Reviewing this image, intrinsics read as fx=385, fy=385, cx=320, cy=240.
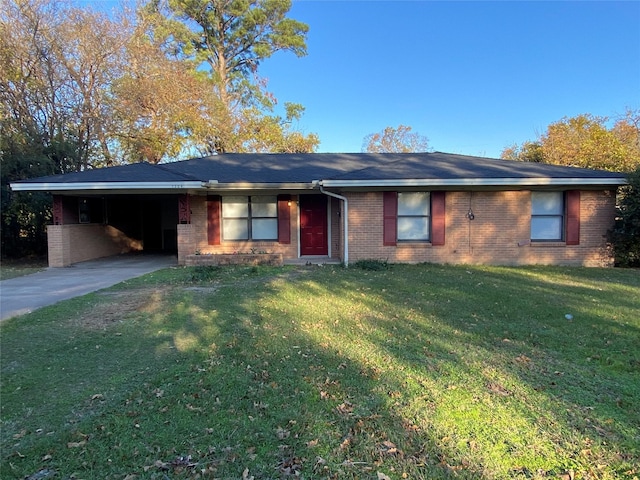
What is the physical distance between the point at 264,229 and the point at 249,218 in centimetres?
61

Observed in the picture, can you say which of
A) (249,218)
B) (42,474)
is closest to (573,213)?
(249,218)

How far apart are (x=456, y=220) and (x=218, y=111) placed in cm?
1681

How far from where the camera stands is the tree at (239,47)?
24.8 metres

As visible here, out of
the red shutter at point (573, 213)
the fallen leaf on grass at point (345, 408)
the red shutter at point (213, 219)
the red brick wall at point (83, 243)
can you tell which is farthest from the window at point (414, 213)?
the red brick wall at point (83, 243)

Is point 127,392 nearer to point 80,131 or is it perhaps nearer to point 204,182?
point 204,182

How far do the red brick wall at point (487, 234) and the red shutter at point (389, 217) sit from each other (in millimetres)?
148

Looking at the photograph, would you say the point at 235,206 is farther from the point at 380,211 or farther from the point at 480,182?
the point at 480,182

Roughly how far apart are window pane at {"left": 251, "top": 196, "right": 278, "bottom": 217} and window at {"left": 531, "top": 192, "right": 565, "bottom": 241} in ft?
26.0

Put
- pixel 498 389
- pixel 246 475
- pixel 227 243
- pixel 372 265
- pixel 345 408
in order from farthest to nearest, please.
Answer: pixel 227 243
pixel 372 265
pixel 498 389
pixel 345 408
pixel 246 475

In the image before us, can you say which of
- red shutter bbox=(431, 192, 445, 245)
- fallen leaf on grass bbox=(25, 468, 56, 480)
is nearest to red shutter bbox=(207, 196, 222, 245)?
red shutter bbox=(431, 192, 445, 245)

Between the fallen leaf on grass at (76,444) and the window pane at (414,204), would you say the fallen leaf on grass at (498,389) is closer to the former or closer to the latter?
the fallen leaf on grass at (76,444)

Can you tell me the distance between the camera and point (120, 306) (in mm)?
6379

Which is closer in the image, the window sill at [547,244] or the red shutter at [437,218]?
the window sill at [547,244]

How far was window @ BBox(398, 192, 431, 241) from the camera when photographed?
1160cm
